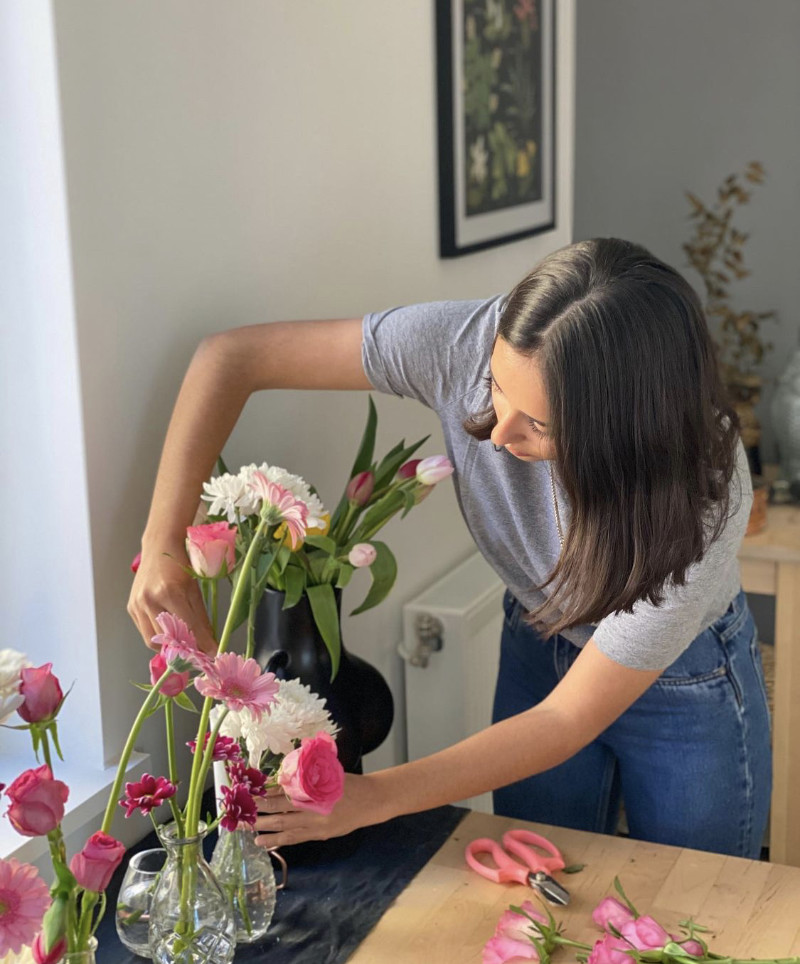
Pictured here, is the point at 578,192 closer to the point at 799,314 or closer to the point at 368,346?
the point at 799,314

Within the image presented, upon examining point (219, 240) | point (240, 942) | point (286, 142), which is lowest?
point (240, 942)

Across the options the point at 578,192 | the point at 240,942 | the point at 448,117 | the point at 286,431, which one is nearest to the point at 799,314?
the point at 578,192

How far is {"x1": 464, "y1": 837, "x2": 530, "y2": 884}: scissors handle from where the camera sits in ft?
3.77

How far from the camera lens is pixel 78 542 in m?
1.18

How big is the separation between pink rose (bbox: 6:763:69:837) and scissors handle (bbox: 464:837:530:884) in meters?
0.52

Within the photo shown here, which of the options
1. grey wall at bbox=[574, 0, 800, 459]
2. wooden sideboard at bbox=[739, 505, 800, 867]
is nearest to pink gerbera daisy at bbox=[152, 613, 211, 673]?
wooden sideboard at bbox=[739, 505, 800, 867]

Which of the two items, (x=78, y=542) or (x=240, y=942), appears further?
(x=78, y=542)

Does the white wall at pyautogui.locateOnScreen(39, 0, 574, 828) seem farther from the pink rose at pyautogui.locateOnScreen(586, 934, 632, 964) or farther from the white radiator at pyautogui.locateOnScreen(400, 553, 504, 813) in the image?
the pink rose at pyautogui.locateOnScreen(586, 934, 632, 964)

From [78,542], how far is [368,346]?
36cm

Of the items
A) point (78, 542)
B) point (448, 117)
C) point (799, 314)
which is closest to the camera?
point (78, 542)

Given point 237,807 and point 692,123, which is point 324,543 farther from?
point 692,123

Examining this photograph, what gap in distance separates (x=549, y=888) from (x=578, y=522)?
359mm

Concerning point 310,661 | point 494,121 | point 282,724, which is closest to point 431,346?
point 310,661

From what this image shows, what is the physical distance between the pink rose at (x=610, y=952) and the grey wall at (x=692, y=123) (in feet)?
6.65
